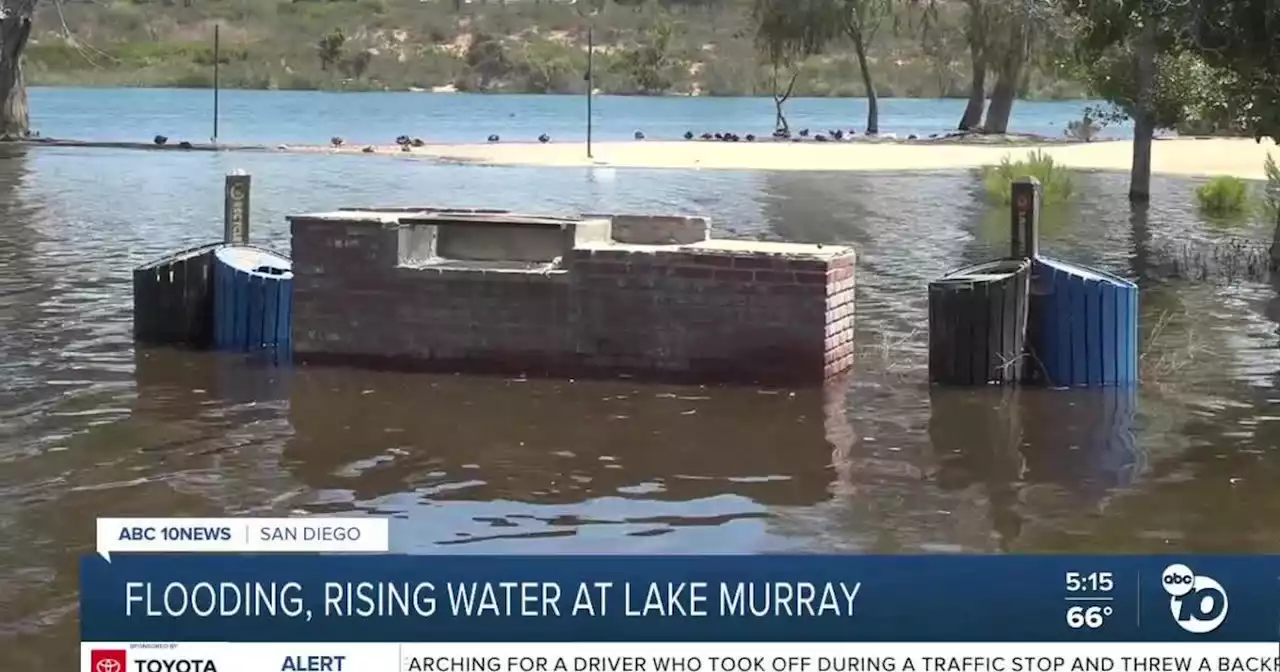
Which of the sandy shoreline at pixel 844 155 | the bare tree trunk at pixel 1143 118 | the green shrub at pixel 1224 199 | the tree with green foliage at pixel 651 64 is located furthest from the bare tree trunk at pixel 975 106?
the tree with green foliage at pixel 651 64

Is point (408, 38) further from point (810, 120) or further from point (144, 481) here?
point (144, 481)

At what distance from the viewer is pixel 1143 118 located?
27.5m

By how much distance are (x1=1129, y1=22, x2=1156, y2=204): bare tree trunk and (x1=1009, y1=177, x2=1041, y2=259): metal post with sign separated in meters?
8.09

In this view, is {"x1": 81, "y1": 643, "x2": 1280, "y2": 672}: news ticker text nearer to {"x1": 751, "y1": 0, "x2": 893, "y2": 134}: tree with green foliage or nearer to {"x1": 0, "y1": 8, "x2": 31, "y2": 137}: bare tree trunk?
{"x1": 0, "y1": 8, "x2": 31, "y2": 137}: bare tree trunk

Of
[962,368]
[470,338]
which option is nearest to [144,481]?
[470,338]

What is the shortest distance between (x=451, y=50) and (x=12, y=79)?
315 feet

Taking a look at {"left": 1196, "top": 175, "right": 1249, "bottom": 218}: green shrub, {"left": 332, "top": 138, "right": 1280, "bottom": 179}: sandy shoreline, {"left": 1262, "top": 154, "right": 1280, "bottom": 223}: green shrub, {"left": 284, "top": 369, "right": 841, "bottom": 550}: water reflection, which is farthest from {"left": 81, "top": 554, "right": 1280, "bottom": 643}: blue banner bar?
{"left": 332, "top": 138, "right": 1280, "bottom": 179}: sandy shoreline

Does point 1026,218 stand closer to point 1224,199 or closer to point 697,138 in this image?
point 1224,199

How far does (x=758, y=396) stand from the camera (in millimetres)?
10727

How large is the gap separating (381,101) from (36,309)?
312 ft

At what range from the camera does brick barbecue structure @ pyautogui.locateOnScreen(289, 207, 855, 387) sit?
1088 cm

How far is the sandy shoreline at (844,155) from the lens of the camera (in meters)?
39.2

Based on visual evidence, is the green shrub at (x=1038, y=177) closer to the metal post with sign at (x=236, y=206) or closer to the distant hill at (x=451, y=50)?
the metal post with sign at (x=236, y=206)

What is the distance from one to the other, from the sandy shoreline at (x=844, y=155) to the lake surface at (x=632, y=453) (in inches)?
928
